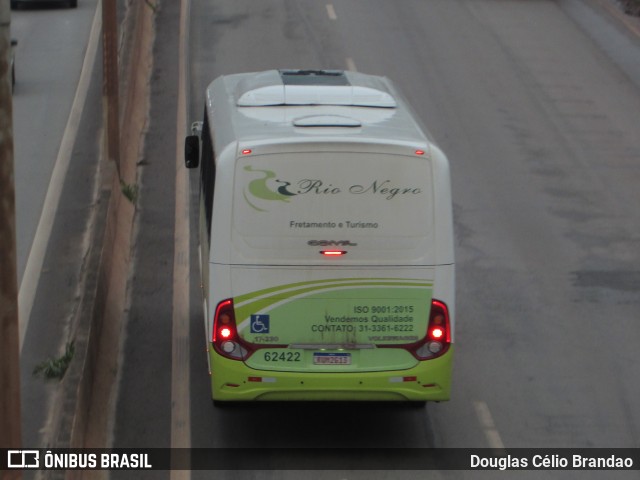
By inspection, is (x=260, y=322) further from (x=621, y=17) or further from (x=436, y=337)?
(x=621, y=17)

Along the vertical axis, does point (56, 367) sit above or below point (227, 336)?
below

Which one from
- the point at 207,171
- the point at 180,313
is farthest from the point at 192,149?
the point at 180,313

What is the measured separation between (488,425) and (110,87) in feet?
31.4

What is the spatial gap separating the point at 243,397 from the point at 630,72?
62.0 feet

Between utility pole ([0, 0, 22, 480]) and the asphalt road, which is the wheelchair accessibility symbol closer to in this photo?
the asphalt road

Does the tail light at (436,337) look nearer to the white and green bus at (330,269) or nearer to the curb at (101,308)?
the white and green bus at (330,269)

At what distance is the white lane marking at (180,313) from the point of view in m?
11.5

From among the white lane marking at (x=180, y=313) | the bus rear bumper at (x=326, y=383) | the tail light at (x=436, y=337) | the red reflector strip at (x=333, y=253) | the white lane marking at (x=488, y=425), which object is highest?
the red reflector strip at (x=333, y=253)

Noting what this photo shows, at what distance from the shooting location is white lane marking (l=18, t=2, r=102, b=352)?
1489 centimetres

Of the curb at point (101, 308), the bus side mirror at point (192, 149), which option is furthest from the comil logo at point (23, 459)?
the bus side mirror at point (192, 149)

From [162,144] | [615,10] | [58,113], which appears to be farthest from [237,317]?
[615,10]

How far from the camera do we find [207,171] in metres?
12.5

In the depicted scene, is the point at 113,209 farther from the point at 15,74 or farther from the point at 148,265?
the point at 15,74

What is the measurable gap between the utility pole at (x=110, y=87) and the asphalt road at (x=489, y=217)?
1080mm
